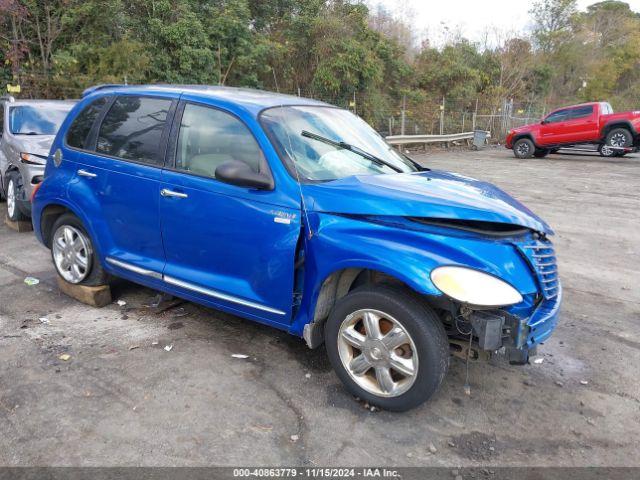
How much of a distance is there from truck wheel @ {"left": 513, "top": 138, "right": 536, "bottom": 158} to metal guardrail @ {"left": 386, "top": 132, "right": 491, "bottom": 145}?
323cm

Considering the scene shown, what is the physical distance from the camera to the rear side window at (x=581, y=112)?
1852 cm

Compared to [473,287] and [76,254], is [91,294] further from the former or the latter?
[473,287]

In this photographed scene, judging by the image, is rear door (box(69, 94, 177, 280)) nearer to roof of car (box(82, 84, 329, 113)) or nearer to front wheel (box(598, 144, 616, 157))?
roof of car (box(82, 84, 329, 113))

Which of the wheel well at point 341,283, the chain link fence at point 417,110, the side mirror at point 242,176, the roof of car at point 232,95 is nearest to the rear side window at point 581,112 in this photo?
the chain link fence at point 417,110

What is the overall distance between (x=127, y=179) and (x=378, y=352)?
7.80 feet

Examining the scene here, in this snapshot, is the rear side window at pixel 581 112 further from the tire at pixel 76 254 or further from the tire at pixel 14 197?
the tire at pixel 76 254

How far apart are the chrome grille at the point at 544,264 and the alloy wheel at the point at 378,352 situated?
33.2 inches

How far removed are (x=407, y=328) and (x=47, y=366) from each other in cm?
247

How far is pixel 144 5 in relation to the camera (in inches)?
635

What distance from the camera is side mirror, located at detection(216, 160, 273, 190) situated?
338cm

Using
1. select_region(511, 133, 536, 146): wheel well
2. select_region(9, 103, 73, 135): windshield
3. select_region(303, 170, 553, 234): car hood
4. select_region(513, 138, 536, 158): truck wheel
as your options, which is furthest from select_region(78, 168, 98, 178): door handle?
select_region(511, 133, 536, 146): wheel well

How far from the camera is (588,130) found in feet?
61.4

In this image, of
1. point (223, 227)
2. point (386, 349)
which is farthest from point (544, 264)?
point (223, 227)

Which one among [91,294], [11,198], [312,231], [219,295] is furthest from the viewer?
[11,198]
